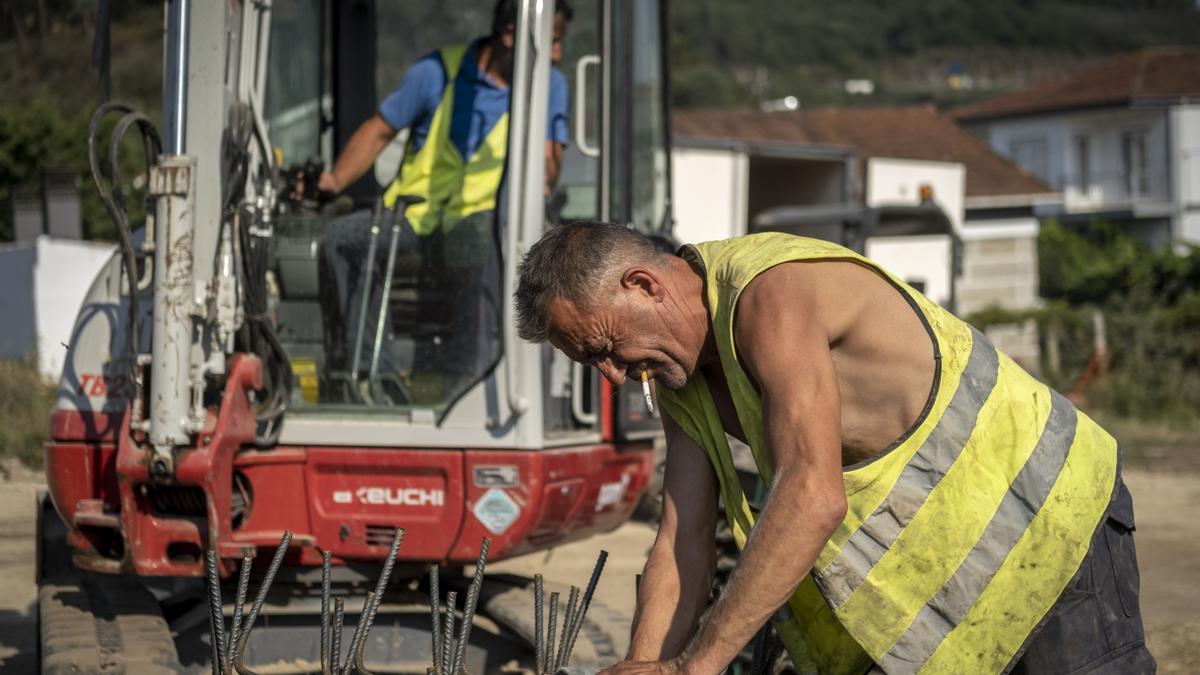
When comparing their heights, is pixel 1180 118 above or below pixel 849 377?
above

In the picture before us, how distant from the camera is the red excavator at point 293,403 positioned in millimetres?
4699

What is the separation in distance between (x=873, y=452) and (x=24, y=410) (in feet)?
32.2

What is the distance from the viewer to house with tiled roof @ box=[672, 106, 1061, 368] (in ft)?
73.4

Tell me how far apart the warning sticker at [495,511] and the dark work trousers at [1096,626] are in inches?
89.0

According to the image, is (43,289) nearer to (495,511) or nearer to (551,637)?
(495,511)

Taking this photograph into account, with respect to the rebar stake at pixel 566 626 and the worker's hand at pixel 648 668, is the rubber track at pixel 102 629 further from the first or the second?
the worker's hand at pixel 648 668

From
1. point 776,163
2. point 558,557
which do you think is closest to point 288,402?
point 558,557

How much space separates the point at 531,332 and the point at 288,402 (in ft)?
7.89

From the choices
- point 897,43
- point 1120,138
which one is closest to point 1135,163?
point 1120,138

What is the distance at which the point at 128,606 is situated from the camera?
5070mm

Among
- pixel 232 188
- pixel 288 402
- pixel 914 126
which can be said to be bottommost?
pixel 288 402

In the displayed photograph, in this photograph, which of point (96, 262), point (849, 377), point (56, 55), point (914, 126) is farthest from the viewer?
point (914, 126)

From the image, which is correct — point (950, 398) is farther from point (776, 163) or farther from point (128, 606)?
point (776, 163)

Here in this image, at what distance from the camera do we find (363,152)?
18.4ft
